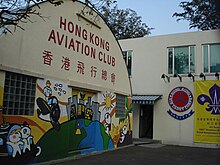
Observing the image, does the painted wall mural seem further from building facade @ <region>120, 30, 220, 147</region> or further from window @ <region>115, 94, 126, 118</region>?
building facade @ <region>120, 30, 220, 147</region>

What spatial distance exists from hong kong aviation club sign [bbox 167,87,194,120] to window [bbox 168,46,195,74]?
1125mm

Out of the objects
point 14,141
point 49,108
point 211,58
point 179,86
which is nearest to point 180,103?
point 179,86

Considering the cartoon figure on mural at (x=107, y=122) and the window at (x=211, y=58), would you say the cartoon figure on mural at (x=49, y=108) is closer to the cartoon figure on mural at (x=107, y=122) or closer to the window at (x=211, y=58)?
the cartoon figure on mural at (x=107, y=122)

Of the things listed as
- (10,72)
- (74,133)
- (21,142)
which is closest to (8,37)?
(10,72)

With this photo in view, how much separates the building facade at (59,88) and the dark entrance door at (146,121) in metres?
4.60

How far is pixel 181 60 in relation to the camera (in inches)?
629

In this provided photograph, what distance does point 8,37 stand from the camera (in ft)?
23.5

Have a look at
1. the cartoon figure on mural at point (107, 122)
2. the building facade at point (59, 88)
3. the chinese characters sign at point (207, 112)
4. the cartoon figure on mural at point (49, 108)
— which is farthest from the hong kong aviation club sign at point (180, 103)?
the cartoon figure on mural at point (49, 108)

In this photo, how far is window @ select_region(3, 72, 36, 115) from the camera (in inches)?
284

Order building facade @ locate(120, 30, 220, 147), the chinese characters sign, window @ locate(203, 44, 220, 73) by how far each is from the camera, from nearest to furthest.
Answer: the chinese characters sign, building facade @ locate(120, 30, 220, 147), window @ locate(203, 44, 220, 73)

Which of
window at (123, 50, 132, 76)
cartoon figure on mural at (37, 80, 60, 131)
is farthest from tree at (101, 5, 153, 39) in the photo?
cartoon figure on mural at (37, 80, 60, 131)

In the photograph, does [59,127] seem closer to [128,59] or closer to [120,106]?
[120,106]

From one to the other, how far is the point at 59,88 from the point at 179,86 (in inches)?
347

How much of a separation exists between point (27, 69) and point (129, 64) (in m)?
10.4
